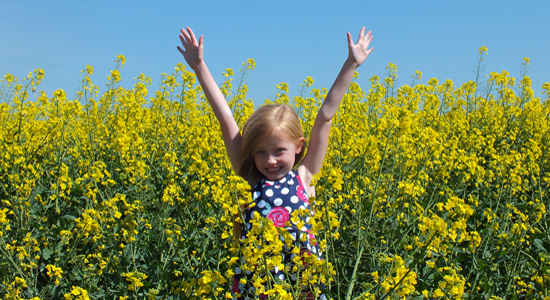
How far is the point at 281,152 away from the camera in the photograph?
2488 millimetres

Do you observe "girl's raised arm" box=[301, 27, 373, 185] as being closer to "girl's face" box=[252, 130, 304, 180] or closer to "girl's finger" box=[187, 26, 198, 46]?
"girl's face" box=[252, 130, 304, 180]

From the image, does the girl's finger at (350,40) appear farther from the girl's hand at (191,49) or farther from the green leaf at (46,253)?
the green leaf at (46,253)

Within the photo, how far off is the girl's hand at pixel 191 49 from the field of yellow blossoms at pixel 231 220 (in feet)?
2.29

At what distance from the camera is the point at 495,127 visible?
22.3 feet

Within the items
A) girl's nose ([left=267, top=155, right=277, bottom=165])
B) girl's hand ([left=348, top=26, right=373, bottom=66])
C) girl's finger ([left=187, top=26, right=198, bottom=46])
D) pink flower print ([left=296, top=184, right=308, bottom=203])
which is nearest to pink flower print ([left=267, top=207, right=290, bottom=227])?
pink flower print ([left=296, top=184, right=308, bottom=203])

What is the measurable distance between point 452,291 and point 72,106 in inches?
182

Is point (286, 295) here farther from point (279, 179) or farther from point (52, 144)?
point (52, 144)

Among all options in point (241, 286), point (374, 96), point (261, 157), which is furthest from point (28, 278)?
point (374, 96)

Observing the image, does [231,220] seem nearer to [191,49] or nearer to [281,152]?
[281,152]

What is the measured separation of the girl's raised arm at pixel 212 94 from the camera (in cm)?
270

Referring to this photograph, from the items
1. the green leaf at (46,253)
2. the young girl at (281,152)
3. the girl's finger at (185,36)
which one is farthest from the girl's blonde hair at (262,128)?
the green leaf at (46,253)

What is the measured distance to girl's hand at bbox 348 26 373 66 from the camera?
2494 millimetres

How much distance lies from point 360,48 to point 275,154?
700 millimetres

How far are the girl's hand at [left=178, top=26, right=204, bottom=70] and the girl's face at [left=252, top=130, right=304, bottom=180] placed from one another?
63 centimetres
